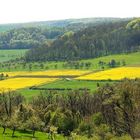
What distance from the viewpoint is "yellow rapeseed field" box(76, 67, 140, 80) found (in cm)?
15900

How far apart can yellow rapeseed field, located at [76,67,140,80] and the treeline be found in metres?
37.0

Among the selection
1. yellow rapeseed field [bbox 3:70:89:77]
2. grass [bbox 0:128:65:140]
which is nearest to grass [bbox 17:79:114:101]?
yellow rapeseed field [bbox 3:70:89:77]

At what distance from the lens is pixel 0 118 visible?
108m

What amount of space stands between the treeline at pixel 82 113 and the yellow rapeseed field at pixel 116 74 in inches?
1458

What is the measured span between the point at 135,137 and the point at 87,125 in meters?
20.4

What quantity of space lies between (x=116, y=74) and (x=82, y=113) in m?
56.2

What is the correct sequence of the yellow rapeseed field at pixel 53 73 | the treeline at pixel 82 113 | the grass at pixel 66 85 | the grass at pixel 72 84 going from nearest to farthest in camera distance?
1. the treeline at pixel 82 113
2. the grass at pixel 66 85
3. the grass at pixel 72 84
4. the yellow rapeseed field at pixel 53 73

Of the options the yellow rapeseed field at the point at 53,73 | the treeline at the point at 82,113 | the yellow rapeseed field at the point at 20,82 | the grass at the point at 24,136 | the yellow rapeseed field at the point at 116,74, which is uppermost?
the treeline at the point at 82,113

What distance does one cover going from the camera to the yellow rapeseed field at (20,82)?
158 metres

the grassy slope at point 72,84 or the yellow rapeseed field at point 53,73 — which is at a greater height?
the grassy slope at point 72,84

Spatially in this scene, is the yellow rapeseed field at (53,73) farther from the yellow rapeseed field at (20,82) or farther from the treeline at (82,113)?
the treeline at (82,113)

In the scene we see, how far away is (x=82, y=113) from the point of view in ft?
371

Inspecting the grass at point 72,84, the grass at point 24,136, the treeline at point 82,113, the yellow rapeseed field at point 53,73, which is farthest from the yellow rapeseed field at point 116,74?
the grass at point 24,136

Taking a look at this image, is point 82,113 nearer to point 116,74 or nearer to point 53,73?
point 116,74
